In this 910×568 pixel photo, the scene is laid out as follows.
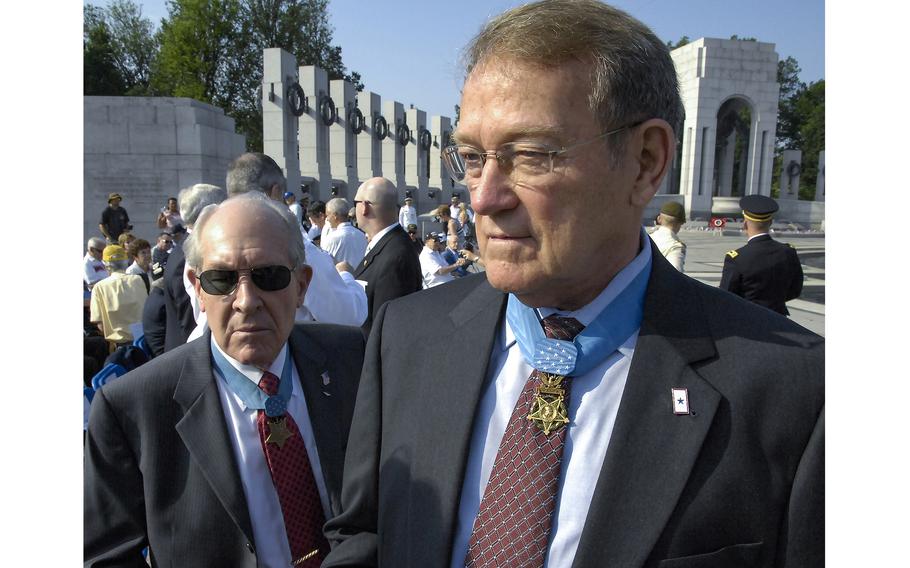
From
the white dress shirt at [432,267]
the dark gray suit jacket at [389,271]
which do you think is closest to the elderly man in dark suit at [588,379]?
the dark gray suit jacket at [389,271]

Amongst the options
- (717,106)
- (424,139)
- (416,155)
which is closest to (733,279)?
(717,106)

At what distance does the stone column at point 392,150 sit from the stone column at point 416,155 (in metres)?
2.89

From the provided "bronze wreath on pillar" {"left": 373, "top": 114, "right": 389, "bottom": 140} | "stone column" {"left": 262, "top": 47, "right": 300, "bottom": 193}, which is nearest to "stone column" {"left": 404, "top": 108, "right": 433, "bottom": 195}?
"bronze wreath on pillar" {"left": 373, "top": 114, "right": 389, "bottom": 140}

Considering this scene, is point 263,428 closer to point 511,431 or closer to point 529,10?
point 511,431

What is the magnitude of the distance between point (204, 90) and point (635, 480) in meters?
52.1

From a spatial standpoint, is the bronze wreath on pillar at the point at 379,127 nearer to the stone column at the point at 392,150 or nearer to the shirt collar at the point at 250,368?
the stone column at the point at 392,150

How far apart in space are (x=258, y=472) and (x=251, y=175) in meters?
2.80

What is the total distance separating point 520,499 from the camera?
4.57ft

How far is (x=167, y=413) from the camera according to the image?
6.49ft

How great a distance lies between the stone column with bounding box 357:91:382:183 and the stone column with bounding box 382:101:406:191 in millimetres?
2431

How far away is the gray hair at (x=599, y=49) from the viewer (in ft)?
4.45

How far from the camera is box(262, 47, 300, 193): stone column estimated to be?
2583 centimetres

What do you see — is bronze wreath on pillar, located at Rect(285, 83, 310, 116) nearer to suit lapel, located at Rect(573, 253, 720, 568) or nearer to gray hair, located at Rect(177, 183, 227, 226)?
gray hair, located at Rect(177, 183, 227, 226)

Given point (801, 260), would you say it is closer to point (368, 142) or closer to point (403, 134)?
point (368, 142)
